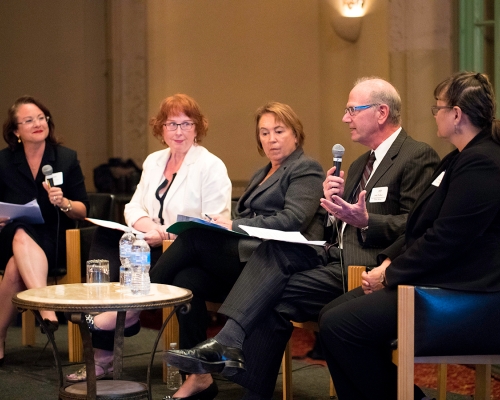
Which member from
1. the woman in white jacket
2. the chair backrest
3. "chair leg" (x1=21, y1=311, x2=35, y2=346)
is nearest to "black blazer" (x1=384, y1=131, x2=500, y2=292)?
the chair backrest

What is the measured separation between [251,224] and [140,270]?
0.77 m

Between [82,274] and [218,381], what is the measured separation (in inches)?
46.0

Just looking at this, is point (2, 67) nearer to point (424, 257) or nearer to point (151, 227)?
point (151, 227)

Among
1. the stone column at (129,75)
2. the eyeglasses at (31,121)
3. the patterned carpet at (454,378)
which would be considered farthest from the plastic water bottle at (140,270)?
the stone column at (129,75)

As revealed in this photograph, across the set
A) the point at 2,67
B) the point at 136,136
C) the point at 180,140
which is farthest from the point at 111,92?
the point at 180,140

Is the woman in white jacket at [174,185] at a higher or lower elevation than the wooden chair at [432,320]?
higher

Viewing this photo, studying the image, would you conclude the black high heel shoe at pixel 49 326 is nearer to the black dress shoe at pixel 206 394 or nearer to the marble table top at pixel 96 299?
the marble table top at pixel 96 299

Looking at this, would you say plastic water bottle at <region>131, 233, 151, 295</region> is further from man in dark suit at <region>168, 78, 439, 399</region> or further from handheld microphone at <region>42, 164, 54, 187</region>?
handheld microphone at <region>42, 164, 54, 187</region>

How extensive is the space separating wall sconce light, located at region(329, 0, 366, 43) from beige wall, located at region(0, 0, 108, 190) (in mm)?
2408

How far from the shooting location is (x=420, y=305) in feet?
8.64

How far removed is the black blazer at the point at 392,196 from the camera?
324 cm

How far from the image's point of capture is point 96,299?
9.48 ft

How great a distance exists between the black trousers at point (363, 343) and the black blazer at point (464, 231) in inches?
5.3

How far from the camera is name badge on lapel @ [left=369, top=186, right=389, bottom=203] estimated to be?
333 centimetres
